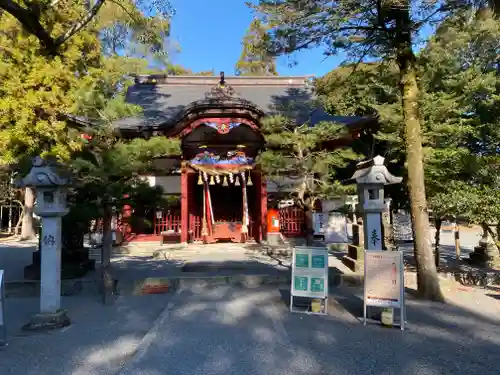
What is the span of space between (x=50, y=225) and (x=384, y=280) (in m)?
5.49

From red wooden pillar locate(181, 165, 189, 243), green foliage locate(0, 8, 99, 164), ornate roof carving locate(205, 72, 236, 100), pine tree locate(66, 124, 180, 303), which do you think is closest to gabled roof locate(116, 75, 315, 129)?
ornate roof carving locate(205, 72, 236, 100)

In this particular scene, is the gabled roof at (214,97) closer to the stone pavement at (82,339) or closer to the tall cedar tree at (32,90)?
the tall cedar tree at (32,90)

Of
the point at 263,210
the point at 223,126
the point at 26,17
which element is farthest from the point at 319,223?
the point at 26,17

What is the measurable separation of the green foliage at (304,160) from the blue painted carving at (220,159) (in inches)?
137

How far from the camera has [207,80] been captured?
19.8m

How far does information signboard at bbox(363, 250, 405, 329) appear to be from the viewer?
209 inches

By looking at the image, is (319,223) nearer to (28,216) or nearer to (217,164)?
(217,164)

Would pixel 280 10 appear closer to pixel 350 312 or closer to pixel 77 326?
pixel 350 312

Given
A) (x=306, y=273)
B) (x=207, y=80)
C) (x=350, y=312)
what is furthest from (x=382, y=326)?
(x=207, y=80)

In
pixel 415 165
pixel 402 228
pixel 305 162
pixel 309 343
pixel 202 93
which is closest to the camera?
pixel 309 343

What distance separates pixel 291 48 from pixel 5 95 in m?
10.2

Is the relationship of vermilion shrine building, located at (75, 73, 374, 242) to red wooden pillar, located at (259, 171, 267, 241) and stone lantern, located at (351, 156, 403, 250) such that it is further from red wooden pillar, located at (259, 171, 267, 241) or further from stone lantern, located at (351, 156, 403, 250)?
stone lantern, located at (351, 156, 403, 250)

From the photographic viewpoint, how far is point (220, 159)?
1355 centimetres

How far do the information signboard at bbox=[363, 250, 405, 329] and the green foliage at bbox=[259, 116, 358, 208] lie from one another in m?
4.06
